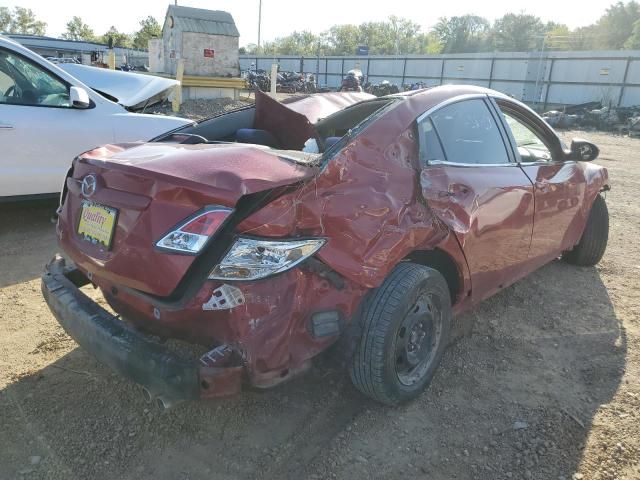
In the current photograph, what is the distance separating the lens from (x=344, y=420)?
263 cm

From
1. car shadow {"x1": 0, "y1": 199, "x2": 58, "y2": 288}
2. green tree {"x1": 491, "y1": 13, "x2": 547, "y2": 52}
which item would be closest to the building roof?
car shadow {"x1": 0, "y1": 199, "x2": 58, "y2": 288}

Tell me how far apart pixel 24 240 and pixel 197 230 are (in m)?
3.68

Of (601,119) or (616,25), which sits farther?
(616,25)

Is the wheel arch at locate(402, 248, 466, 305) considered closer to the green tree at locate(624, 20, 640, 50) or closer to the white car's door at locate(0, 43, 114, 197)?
the white car's door at locate(0, 43, 114, 197)

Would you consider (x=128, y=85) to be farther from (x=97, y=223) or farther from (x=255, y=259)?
A: (x=255, y=259)

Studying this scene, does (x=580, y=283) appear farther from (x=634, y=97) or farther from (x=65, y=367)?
(x=634, y=97)

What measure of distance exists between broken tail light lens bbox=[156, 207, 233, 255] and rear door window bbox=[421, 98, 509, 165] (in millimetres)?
1391

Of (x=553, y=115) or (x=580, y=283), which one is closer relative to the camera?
(x=580, y=283)

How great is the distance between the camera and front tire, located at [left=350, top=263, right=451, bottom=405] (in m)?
2.40

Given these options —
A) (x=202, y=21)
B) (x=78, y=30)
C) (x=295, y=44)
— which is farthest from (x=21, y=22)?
(x=202, y=21)

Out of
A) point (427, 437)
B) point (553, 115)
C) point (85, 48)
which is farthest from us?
point (85, 48)

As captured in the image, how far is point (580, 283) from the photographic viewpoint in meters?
4.53

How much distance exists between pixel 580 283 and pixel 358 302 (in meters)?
3.00

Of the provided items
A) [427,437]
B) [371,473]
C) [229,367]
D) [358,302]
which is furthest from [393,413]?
[229,367]
